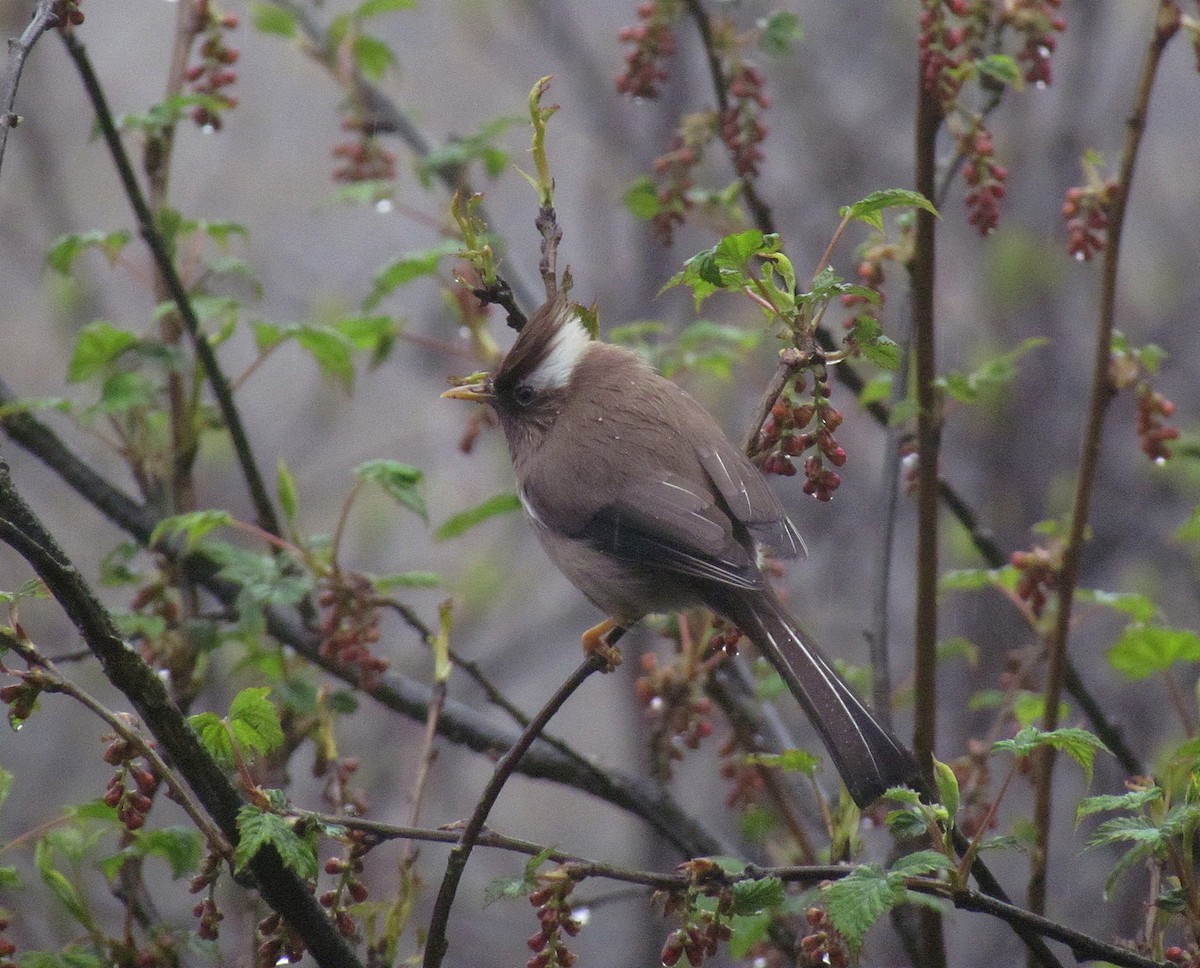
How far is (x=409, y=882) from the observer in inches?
77.7

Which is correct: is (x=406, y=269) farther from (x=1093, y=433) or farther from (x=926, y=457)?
(x=1093, y=433)

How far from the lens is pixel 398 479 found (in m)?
2.54

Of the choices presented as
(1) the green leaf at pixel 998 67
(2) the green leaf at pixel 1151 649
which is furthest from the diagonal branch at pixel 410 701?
(1) the green leaf at pixel 998 67

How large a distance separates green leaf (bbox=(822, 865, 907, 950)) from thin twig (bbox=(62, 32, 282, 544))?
1.56m

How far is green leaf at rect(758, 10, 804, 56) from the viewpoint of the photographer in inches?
111

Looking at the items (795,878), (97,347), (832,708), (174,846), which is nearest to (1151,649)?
(832,708)

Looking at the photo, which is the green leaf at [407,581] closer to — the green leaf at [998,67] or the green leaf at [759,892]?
the green leaf at [759,892]

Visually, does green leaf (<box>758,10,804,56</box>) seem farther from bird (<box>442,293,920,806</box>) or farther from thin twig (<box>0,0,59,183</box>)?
thin twig (<box>0,0,59,183</box>)

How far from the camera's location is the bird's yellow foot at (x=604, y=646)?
2229mm

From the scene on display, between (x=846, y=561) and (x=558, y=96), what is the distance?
265 cm

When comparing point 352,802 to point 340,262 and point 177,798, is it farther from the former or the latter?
point 340,262

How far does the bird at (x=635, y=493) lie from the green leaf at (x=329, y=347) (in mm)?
252

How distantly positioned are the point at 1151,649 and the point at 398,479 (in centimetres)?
138

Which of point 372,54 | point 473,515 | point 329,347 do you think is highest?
point 372,54
